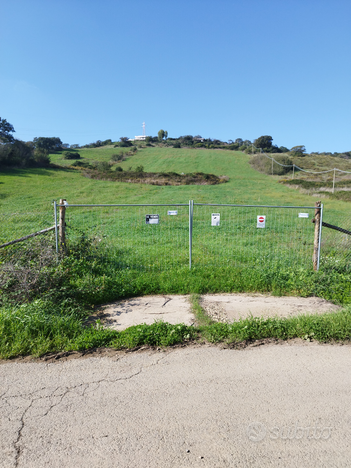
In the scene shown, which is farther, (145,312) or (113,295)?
(113,295)

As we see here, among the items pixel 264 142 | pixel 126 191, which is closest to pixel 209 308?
pixel 126 191

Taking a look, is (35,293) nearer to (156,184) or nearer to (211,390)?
(211,390)

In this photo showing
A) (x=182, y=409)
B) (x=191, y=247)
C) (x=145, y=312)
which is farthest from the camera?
(x=191, y=247)

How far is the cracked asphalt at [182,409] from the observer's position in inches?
101

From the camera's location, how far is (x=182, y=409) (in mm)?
3094

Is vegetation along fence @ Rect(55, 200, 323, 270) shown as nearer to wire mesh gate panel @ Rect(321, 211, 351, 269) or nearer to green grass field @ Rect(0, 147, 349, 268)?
green grass field @ Rect(0, 147, 349, 268)

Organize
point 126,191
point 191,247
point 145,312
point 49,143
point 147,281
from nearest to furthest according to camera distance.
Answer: point 145,312 < point 147,281 < point 191,247 < point 126,191 < point 49,143

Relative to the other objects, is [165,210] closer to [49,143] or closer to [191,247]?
[191,247]

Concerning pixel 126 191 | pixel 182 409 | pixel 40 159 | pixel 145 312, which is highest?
pixel 40 159

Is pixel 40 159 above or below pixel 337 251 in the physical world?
above

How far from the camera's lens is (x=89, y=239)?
8297mm

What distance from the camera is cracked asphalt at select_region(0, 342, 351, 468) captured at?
8.39ft

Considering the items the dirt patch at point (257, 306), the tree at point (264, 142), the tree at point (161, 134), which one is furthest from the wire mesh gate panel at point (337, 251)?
the tree at point (161, 134)

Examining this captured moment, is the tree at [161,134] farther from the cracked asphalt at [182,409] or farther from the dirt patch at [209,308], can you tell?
the cracked asphalt at [182,409]
